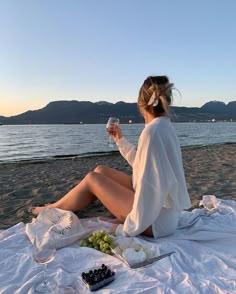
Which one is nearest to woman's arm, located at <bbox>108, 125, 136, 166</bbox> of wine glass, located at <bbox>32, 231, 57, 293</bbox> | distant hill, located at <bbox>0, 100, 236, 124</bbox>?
wine glass, located at <bbox>32, 231, 57, 293</bbox>

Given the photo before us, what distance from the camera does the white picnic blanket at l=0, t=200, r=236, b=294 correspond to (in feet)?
8.70

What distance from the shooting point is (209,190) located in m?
6.32

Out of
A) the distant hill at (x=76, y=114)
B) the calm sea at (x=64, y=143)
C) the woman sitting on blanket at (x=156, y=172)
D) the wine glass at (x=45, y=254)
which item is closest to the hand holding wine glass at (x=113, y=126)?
the woman sitting on blanket at (x=156, y=172)

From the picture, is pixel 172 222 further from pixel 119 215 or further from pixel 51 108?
pixel 51 108

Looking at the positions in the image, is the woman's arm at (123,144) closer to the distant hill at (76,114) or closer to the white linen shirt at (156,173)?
the white linen shirt at (156,173)

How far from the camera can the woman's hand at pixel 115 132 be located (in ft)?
14.3

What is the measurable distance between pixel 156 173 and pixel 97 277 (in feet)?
3.78

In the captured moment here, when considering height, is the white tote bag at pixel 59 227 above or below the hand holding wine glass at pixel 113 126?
below

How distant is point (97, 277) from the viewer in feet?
8.89

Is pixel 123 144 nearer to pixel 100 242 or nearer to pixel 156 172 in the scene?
pixel 156 172

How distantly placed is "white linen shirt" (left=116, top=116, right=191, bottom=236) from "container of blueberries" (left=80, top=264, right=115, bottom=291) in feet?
2.42

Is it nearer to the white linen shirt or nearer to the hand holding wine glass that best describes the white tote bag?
the white linen shirt

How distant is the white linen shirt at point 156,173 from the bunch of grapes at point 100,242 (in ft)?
1.03

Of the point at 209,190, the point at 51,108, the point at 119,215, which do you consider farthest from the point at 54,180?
the point at 51,108
